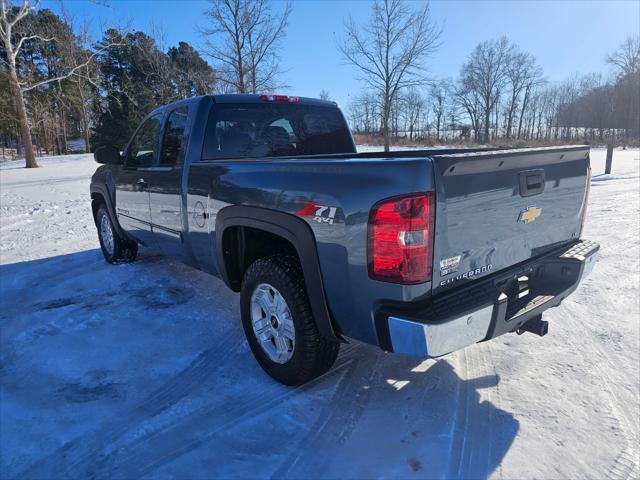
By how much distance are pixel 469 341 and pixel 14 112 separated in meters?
43.4

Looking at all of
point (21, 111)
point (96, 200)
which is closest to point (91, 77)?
point (21, 111)

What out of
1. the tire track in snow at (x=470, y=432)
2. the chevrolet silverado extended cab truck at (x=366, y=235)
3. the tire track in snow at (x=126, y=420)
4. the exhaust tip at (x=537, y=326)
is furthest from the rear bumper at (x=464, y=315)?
the tire track in snow at (x=126, y=420)

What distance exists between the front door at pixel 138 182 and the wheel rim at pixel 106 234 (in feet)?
2.29

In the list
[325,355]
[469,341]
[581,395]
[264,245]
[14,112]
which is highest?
[14,112]

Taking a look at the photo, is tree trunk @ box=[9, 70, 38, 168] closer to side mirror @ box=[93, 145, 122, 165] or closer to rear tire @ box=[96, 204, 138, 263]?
rear tire @ box=[96, 204, 138, 263]

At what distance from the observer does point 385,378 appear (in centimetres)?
280

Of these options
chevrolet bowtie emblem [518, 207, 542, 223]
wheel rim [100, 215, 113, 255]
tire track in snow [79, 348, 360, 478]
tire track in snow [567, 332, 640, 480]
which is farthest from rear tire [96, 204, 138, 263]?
tire track in snow [567, 332, 640, 480]

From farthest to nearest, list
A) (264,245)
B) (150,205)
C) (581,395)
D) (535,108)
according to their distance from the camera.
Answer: (535,108)
(150,205)
(264,245)
(581,395)

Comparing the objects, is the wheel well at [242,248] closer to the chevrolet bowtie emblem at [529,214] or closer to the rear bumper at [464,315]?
the rear bumper at [464,315]

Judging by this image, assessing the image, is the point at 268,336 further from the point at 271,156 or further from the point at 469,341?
the point at 271,156

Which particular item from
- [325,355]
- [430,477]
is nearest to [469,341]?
[430,477]

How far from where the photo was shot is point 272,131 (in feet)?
12.5

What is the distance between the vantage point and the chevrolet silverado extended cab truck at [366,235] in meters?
1.96

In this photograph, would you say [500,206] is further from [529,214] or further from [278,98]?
[278,98]
